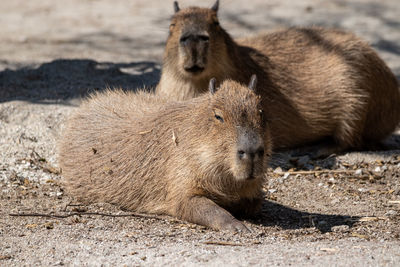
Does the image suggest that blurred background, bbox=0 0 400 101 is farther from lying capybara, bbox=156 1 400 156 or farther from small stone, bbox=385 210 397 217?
small stone, bbox=385 210 397 217

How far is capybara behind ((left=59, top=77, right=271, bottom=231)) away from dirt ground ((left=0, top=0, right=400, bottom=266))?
0.51ft

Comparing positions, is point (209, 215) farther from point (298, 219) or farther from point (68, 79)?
point (68, 79)

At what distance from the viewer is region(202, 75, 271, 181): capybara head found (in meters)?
3.84

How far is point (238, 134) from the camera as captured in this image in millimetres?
3906

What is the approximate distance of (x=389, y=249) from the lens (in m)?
3.46

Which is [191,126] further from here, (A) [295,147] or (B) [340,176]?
(A) [295,147]

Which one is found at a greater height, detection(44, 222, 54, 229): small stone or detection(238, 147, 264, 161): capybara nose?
detection(238, 147, 264, 161): capybara nose

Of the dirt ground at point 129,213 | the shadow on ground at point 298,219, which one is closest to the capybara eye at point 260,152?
the dirt ground at point 129,213

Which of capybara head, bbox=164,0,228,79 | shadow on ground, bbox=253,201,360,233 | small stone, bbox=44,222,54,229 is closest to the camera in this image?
small stone, bbox=44,222,54,229

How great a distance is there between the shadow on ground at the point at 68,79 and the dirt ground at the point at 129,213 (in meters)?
0.01

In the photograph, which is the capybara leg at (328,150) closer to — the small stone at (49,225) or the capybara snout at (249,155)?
the capybara snout at (249,155)

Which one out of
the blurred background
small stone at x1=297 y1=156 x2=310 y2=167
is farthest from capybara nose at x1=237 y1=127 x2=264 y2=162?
the blurred background

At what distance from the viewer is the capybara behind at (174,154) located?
13.0ft

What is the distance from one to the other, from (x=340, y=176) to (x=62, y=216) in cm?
246
